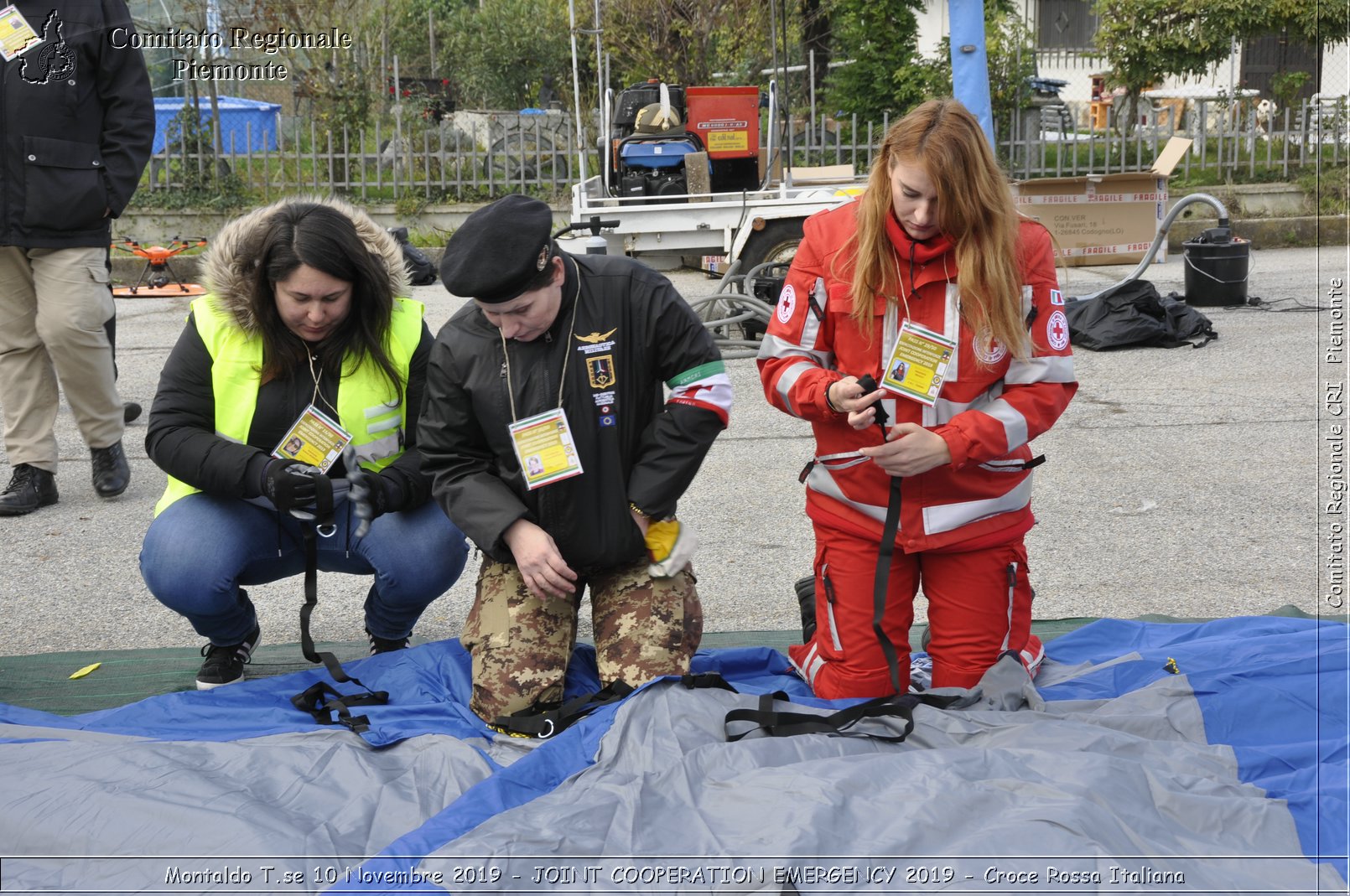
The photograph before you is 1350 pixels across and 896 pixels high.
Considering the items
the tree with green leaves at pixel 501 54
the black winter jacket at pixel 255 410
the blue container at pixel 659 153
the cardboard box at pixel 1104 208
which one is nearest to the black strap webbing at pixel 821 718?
the black winter jacket at pixel 255 410

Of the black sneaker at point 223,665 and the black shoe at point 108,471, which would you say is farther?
the black shoe at point 108,471

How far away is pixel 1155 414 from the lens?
602 cm

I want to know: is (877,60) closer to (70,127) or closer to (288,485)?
(70,127)

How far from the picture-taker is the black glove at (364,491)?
3104 mm

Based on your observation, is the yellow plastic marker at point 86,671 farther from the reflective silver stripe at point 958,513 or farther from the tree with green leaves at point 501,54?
the tree with green leaves at point 501,54

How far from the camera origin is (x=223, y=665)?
332 cm

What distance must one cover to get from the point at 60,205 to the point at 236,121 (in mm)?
11017

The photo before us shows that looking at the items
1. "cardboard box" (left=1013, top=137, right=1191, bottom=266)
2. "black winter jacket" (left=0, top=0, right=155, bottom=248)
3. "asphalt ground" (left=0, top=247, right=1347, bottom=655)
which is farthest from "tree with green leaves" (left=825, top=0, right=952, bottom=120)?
"black winter jacket" (left=0, top=0, right=155, bottom=248)

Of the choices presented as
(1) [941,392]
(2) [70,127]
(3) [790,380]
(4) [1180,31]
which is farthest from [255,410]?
(4) [1180,31]

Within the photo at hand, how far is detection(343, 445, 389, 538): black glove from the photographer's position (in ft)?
10.2

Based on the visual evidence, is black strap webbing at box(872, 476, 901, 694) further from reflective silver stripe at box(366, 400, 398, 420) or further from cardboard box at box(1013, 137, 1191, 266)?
cardboard box at box(1013, 137, 1191, 266)

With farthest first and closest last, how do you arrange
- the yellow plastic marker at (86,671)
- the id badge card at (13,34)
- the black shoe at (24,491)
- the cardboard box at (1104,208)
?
1. the cardboard box at (1104,208)
2. the black shoe at (24,491)
3. the id badge card at (13,34)
4. the yellow plastic marker at (86,671)


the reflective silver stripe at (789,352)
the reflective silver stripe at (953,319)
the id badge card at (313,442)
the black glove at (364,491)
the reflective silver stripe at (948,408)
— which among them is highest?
the reflective silver stripe at (953,319)

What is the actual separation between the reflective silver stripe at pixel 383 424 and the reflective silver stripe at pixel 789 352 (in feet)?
3.18
